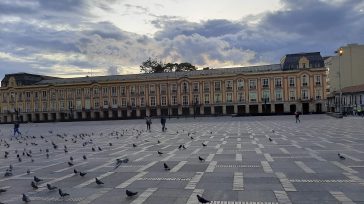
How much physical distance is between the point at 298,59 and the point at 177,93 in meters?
29.9

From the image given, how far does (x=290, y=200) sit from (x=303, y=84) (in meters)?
85.8

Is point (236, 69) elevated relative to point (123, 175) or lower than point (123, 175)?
elevated

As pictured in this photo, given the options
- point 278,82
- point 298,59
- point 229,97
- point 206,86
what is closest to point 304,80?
point 298,59

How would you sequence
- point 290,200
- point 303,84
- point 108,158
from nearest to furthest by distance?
point 290,200 → point 108,158 → point 303,84

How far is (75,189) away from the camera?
9.85m

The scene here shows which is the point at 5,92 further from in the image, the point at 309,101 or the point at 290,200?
the point at 290,200

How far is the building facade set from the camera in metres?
90.8

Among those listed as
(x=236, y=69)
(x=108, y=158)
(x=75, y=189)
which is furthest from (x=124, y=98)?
(x=75, y=189)

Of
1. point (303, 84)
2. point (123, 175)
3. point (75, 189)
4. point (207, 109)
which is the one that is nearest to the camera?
point (75, 189)

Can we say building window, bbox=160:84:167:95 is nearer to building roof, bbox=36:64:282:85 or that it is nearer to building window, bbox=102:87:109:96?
building roof, bbox=36:64:282:85

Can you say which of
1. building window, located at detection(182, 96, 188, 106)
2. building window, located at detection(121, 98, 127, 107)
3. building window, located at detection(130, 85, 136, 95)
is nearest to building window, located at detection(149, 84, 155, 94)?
building window, located at detection(130, 85, 136, 95)

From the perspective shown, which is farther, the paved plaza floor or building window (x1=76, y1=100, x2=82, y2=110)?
building window (x1=76, y1=100, x2=82, y2=110)

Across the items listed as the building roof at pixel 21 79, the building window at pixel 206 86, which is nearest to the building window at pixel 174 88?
the building window at pixel 206 86

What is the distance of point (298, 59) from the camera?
303 feet
